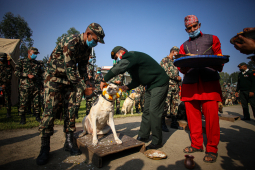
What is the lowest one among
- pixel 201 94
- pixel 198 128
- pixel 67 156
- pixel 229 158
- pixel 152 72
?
pixel 229 158

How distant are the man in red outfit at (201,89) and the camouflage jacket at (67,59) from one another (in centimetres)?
222

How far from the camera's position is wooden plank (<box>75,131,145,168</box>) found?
2.24 m

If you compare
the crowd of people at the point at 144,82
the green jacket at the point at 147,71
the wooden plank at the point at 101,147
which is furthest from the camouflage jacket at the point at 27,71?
the green jacket at the point at 147,71

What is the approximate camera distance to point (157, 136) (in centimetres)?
298

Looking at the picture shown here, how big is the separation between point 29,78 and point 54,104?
377 cm

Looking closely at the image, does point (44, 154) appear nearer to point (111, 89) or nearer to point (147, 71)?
point (111, 89)

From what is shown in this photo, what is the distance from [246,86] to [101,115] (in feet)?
25.4

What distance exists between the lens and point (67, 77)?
8.73 ft

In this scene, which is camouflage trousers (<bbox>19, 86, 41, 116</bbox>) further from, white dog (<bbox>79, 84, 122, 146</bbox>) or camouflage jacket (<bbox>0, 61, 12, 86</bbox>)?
white dog (<bbox>79, 84, 122, 146</bbox>)

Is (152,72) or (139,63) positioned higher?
(139,63)

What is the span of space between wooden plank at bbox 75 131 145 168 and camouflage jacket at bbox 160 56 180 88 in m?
2.73

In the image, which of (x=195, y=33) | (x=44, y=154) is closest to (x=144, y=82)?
(x=195, y=33)

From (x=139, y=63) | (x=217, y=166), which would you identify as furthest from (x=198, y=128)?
(x=139, y=63)

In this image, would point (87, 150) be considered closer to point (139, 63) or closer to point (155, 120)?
point (155, 120)
